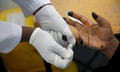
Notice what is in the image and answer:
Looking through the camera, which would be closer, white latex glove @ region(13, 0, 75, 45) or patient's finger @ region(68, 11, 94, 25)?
white latex glove @ region(13, 0, 75, 45)

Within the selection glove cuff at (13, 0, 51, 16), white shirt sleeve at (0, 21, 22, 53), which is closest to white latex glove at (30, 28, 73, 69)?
white shirt sleeve at (0, 21, 22, 53)

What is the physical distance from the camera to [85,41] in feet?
3.88

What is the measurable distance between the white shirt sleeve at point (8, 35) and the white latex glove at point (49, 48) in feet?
0.20

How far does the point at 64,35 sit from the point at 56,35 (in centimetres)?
4

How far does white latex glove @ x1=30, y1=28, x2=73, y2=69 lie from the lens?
A: 3.09 feet

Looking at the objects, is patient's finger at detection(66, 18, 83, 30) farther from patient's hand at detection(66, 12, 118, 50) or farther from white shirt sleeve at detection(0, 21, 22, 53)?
white shirt sleeve at detection(0, 21, 22, 53)

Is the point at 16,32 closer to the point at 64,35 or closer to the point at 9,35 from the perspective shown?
the point at 9,35

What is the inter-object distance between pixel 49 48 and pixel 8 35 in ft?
0.57

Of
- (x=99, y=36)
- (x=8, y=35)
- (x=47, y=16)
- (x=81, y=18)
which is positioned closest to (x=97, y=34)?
(x=99, y=36)

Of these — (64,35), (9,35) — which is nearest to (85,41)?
(64,35)

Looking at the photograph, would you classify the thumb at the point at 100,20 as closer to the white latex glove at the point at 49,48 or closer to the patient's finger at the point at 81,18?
the patient's finger at the point at 81,18

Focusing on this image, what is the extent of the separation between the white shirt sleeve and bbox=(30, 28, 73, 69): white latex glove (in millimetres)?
61

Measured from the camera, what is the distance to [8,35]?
3.07ft

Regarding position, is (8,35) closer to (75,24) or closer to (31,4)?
(31,4)
